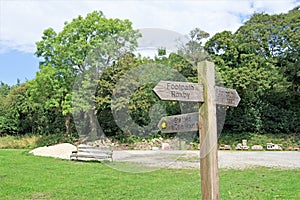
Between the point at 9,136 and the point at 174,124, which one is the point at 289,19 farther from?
the point at 9,136

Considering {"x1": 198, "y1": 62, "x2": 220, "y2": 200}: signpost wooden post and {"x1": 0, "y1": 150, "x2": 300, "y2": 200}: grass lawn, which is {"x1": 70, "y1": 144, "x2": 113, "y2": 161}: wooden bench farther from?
{"x1": 198, "y1": 62, "x2": 220, "y2": 200}: signpost wooden post

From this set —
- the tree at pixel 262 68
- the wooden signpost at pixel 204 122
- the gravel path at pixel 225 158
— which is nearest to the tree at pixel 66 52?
the gravel path at pixel 225 158

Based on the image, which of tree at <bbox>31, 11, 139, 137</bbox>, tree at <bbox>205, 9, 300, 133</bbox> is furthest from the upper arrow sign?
tree at <bbox>205, 9, 300, 133</bbox>

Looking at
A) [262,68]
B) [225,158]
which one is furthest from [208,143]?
[262,68]

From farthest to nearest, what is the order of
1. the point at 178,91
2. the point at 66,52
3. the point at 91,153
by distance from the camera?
the point at 66,52 < the point at 91,153 < the point at 178,91

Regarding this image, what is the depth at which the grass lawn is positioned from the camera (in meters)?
5.09

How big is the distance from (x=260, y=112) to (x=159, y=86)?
17.4m

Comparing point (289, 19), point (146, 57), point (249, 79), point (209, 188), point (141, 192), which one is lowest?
point (141, 192)

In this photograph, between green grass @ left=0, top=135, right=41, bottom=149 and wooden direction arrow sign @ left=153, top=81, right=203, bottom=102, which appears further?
green grass @ left=0, top=135, right=41, bottom=149

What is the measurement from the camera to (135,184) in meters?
5.98

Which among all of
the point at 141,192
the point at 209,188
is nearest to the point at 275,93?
the point at 141,192

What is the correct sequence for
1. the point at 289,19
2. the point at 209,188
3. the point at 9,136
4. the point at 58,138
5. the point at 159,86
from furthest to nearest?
the point at 9,136 < the point at 58,138 < the point at 289,19 < the point at 209,188 < the point at 159,86

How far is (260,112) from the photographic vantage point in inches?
754

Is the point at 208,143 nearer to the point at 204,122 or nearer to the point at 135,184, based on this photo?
the point at 204,122
